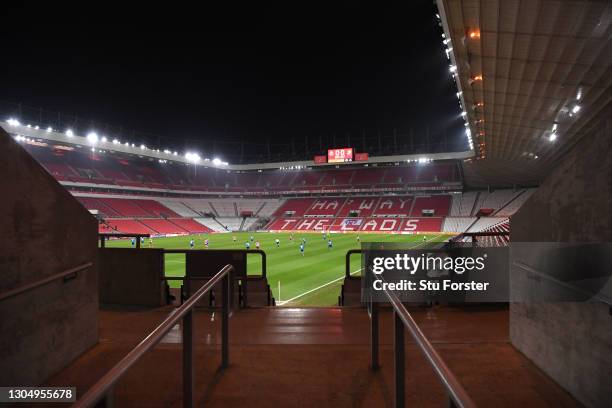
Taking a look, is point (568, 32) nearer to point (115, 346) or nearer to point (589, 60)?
point (589, 60)

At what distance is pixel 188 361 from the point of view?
9.27 feet

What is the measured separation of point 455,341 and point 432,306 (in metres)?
2.20

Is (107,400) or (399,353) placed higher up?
(107,400)

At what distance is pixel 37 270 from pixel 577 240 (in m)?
5.33

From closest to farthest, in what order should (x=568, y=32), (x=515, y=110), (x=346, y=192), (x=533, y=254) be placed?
(x=533, y=254)
(x=568, y=32)
(x=515, y=110)
(x=346, y=192)

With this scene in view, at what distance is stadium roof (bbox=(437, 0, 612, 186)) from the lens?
38.3ft

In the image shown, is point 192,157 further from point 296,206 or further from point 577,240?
point 577,240

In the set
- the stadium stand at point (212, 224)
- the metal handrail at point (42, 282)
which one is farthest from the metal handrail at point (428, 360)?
the stadium stand at point (212, 224)

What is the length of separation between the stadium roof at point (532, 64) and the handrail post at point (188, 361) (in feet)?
43.2

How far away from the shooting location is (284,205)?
70.8m

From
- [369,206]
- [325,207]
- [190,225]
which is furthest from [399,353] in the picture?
[325,207]

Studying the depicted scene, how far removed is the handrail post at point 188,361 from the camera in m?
2.74

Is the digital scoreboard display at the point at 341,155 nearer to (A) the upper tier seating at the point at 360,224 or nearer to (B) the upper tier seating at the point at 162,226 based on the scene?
(A) the upper tier seating at the point at 360,224

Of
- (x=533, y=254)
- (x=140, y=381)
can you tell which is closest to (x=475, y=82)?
(x=533, y=254)
